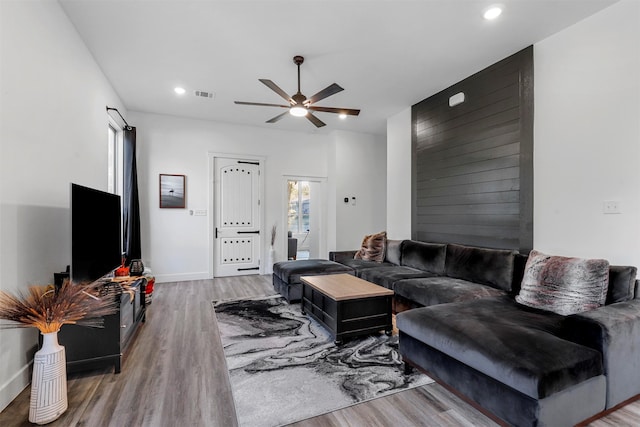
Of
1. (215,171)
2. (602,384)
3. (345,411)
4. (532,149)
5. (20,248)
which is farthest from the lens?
(215,171)

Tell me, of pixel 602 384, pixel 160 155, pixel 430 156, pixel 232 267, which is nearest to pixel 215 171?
pixel 160 155

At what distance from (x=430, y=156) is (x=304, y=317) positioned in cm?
296

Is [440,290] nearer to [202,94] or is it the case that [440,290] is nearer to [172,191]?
[202,94]

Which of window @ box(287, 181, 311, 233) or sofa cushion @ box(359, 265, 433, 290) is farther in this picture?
window @ box(287, 181, 311, 233)

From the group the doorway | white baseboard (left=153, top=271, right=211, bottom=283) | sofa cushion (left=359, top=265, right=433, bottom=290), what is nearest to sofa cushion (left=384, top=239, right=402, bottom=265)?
sofa cushion (left=359, top=265, right=433, bottom=290)

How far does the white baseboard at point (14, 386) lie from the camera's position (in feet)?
5.84

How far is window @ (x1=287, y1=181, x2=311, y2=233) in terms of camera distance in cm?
831

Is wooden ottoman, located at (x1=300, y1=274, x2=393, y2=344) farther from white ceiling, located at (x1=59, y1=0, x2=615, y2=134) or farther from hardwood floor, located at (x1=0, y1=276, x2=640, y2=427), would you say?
white ceiling, located at (x1=59, y1=0, x2=615, y2=134)

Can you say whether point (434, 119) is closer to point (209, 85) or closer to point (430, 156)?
point (430, 156)

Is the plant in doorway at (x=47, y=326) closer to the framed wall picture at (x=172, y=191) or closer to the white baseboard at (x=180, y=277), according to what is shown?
the white baseboard at (x=180, y=277)

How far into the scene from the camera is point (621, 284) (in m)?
2.14

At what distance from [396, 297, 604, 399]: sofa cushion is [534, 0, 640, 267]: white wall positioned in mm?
1022

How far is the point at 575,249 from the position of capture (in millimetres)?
2770

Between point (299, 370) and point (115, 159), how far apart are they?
4345 millimetres
